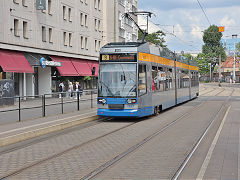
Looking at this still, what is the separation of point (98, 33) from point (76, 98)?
32.7 m

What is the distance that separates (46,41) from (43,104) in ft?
70.2

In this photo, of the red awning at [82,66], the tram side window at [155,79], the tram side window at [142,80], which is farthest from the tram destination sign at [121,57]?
the red awning at [82,66]

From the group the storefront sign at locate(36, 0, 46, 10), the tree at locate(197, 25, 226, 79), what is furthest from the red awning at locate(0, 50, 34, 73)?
the tree at locate(197, 25, 226, 79)

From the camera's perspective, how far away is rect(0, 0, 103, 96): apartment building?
31844 mm

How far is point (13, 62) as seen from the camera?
31672 mm

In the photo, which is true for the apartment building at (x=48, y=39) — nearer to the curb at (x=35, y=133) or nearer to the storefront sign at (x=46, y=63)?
the storefront sign at (x=46, y=63)

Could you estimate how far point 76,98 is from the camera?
2081 centimetres

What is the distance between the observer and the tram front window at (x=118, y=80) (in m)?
16.1

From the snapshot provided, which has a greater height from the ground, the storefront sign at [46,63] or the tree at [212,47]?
the tree at [212,47]

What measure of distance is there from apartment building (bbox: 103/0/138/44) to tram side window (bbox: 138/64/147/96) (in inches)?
1404

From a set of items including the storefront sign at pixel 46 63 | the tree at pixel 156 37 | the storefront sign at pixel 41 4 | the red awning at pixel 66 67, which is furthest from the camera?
the tree at pixel 156 37

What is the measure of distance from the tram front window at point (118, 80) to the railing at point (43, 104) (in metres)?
2.69

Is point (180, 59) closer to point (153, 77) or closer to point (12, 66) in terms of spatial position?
point (153, 77)

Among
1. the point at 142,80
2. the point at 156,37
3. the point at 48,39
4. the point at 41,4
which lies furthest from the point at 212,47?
the point at 142,80
